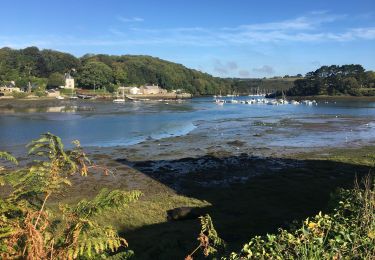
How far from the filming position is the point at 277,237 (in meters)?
5.18

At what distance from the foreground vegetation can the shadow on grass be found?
0.04 m

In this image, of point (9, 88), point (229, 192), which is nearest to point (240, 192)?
point (229, 192)

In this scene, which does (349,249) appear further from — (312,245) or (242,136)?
(242,136)

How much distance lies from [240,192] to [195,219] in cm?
473

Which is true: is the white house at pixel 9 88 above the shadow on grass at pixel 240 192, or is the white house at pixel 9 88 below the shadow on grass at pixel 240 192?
above

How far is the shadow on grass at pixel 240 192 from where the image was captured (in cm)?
1219

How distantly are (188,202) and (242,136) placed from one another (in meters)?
25.9

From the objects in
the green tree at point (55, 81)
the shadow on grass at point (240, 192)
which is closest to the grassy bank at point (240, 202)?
the shadow on grass at point (240, 192)

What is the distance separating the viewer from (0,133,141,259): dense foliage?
477cm

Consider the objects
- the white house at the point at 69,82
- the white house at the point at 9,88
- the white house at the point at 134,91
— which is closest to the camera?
the white house at the point at 9,88

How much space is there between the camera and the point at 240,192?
1861cm

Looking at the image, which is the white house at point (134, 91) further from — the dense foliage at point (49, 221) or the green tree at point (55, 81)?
the dense foliage at point (49, 221)

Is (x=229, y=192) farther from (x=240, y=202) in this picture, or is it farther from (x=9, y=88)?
(x=9, y=88)

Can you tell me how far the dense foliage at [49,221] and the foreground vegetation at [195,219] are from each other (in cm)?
1
